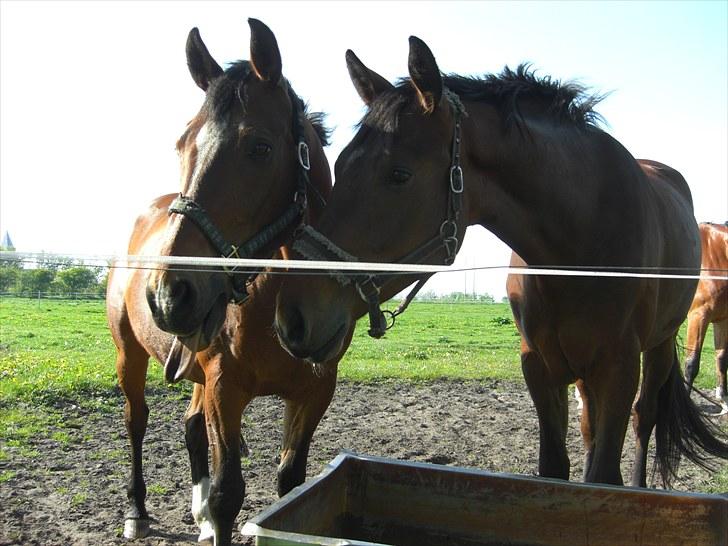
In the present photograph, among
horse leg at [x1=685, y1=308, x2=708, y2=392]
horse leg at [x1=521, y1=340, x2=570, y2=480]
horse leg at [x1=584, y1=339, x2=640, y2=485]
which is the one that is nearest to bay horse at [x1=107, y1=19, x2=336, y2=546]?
horse leg at [x1=521, y1=340, x2=570, y2=480]

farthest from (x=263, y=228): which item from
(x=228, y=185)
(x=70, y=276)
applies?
(x=70, y=276)

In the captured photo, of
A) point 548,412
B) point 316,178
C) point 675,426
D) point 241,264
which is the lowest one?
point 675,426

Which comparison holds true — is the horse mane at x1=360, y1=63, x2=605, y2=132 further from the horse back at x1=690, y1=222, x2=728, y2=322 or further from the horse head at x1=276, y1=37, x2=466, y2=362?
the horse back at x1=690, y1=222, x2=728, y2=322

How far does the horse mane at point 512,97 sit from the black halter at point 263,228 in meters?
0.49

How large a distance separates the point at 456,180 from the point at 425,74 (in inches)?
16.5

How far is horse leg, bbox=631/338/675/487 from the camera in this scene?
466 cm

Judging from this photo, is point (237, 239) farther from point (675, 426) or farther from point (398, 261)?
point (675, 426)

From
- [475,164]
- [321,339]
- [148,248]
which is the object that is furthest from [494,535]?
[148,248]

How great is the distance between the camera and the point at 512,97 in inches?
117

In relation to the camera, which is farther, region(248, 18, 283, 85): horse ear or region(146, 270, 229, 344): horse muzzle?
region(248, 18, 283, 85): horse ear

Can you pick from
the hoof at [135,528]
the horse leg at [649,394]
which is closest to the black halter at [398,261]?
the hoof at [135,528]

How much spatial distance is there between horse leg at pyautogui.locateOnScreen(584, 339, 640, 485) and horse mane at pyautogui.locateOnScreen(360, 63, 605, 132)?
3.55 feet

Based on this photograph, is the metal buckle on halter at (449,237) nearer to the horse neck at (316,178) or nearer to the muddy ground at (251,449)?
the horse neck at (316,178)

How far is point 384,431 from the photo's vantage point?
6.46 m
